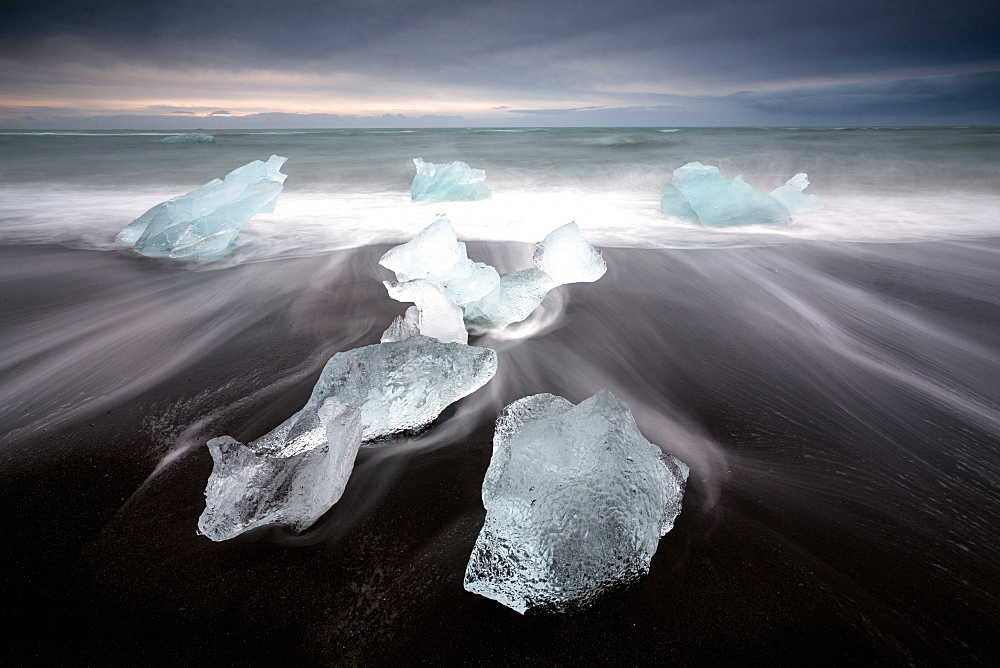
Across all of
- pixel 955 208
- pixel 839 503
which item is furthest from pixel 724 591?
pixel 955 208

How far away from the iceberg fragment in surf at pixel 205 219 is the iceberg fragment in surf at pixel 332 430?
289cm

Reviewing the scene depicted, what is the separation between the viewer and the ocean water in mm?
1024

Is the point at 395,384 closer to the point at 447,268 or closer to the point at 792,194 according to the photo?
the point at 447,268

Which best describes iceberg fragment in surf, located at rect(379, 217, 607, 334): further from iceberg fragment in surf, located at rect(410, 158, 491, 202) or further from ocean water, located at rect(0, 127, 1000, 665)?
iceberg fragment in surf, located at rect(410, 158, 491, 202)

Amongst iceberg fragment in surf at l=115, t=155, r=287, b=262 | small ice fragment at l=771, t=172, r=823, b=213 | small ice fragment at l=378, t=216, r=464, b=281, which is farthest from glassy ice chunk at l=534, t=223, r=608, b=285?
small ice fragment at l=771, t=172, r=823, b=213

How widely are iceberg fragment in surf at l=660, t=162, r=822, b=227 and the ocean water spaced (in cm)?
113

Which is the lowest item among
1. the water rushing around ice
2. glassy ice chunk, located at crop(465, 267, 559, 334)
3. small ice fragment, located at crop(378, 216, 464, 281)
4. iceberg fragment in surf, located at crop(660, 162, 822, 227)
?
the water rushing around ice

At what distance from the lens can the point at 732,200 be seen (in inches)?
192

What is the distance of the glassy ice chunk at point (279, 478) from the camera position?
1.22 metres

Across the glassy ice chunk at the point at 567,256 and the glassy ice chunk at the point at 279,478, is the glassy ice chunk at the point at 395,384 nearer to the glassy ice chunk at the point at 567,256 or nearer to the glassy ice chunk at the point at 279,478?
the glassy ice chunk at the point at 279,478

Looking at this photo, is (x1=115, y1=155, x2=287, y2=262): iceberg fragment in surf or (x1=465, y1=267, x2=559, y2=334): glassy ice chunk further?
(x1=115, y1=155, x2=287, y2=262): iceberg fragment in surf

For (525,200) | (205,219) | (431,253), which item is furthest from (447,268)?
(525,200)

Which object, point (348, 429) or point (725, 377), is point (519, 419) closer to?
point (348, 429)

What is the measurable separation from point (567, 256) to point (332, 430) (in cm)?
155
